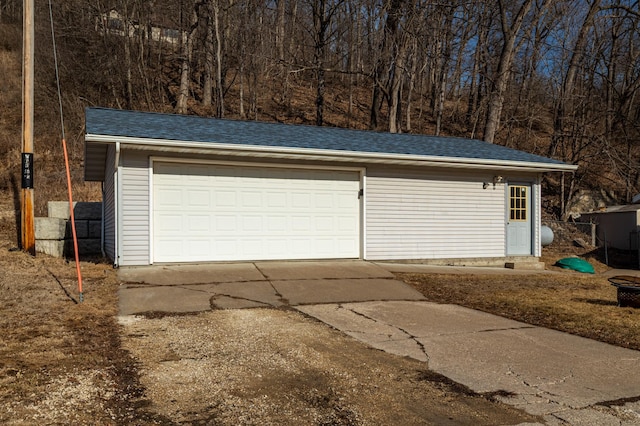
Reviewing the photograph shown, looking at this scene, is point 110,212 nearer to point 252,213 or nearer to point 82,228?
point 82,228

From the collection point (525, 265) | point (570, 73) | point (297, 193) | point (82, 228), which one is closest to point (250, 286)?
point (297, 193)

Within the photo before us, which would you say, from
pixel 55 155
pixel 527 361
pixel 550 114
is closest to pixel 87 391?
pixel 527 361

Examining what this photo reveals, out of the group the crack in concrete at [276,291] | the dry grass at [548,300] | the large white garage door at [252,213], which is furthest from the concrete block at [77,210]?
the dry grass at [548,300]

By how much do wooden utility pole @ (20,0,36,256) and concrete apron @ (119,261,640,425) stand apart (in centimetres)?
337

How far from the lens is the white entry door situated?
44.9 ft

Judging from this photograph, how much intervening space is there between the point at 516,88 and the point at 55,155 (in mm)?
23346

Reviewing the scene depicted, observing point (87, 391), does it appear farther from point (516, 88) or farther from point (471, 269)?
point (516, 88)

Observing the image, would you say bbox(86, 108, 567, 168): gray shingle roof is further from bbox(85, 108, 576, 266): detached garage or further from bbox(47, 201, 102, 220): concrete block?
bbox(47, 201, 102, 220): concrete block

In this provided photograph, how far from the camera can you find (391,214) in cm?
1228

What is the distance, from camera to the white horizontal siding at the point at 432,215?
12.2m

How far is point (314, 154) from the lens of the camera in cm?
1116

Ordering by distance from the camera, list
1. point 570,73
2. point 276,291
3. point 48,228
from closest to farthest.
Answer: point 276,291 → point 48,228 → point 570,73

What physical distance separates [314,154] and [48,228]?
Result: 6.27 meters

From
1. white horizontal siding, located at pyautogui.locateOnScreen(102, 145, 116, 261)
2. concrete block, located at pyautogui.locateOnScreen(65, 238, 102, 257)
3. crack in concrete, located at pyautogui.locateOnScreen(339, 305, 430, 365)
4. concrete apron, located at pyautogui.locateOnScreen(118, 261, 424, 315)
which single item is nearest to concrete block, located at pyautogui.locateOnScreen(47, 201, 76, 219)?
concrete block, located at pyautogui.locateOnScreen(65, 238, 102, 257)
